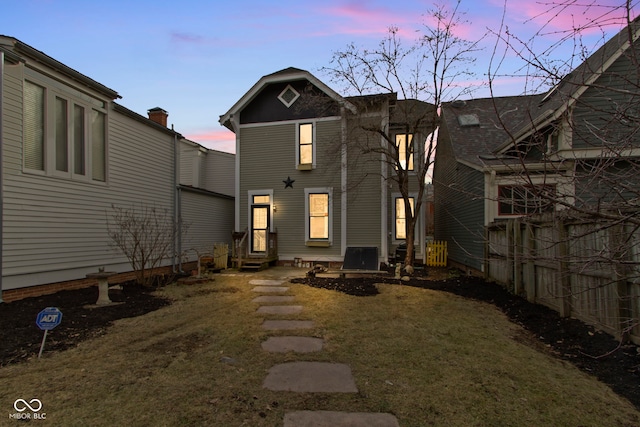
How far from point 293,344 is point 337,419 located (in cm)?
185

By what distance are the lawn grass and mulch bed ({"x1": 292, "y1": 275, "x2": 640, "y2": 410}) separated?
22 cm

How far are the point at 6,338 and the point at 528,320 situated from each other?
7679mm

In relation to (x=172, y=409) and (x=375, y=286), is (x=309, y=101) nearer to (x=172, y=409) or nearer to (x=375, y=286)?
(x=375, y=286)

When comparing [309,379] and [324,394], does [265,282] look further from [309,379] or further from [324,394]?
[324,394]

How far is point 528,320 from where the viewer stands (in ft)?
18.3

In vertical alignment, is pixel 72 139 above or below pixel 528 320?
above

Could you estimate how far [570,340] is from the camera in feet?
14.8

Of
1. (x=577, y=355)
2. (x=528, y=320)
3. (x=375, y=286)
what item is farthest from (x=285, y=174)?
(x=577, y=355)

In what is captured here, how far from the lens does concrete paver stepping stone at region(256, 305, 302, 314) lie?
607cm

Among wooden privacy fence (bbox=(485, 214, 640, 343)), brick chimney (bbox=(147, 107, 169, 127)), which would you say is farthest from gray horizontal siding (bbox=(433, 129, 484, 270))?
brick chimney (bbox=(147, 107, 169, 127))

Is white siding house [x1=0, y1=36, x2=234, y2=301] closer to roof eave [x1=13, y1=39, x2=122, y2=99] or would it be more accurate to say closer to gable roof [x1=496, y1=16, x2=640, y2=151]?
roof eave [x1=13, y1=39, x2=122, y2=99]

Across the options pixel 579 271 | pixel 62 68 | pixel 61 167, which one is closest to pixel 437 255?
pixel 579 271

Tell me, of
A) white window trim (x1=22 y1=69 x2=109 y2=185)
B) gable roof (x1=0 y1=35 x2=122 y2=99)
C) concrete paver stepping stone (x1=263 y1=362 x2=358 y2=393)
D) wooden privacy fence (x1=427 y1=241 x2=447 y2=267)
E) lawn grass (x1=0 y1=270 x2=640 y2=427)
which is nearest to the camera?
lawn grass (x1=0 y1=270 x2=640 y2=427)

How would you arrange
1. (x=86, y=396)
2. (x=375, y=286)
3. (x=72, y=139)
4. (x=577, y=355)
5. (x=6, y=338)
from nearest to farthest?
(x=86, y=396), (x=577, y=355), (x=6, y=338), (x=72, y=139), (x=375, y=286)
